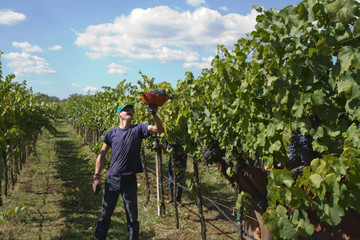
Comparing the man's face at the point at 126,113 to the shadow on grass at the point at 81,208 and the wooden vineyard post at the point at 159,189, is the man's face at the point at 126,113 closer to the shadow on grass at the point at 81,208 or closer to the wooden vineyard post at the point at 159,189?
the wooden vineyard post at the point at 159,189

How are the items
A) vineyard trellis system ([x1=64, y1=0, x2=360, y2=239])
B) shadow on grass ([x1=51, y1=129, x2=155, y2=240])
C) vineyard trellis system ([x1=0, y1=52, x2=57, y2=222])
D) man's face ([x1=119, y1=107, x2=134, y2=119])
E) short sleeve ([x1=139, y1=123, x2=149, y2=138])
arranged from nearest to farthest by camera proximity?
vineyard trellis system ([x1=64, y1=0, x2=360, y2=239]) → short sleeve ([x1=139, y1=123, x2=149, y2=138]) → man's face ([x1=119, y1=107, x2=134, y2=119]) → shadow on grass ([x1=51, y1=129, x2=155, y2=240]) → vineyard trellis system ([x1=0, y1=52, x2=57, y2=222])

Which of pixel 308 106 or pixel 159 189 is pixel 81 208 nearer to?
pixel 159 189

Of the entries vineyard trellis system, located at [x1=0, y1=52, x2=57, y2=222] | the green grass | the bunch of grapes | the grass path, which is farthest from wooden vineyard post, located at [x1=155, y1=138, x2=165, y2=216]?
the bunch of grapes

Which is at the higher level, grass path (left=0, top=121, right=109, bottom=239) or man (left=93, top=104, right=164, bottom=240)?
man (left=93, top=104, right=164, bottom=240)

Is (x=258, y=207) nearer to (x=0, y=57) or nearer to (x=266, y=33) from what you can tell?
(x=266, y=33)

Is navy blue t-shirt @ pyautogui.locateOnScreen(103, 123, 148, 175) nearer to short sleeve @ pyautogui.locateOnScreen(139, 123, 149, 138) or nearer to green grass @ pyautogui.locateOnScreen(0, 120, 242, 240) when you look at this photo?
short sleeve @ pyautogui.locateOnScreen(139, 123, 149, 138)

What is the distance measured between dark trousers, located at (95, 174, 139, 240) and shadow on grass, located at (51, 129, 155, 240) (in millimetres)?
1286

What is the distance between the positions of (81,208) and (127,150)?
3340 mm

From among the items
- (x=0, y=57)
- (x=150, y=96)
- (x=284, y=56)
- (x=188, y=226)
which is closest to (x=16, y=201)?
(x=0, y=57)

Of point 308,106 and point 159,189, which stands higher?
point 308,106

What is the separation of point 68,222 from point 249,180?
3640mm

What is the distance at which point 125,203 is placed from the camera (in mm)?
3543

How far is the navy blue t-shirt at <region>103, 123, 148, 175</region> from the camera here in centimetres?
358

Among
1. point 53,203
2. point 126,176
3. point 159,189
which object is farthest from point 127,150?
point 53,203
